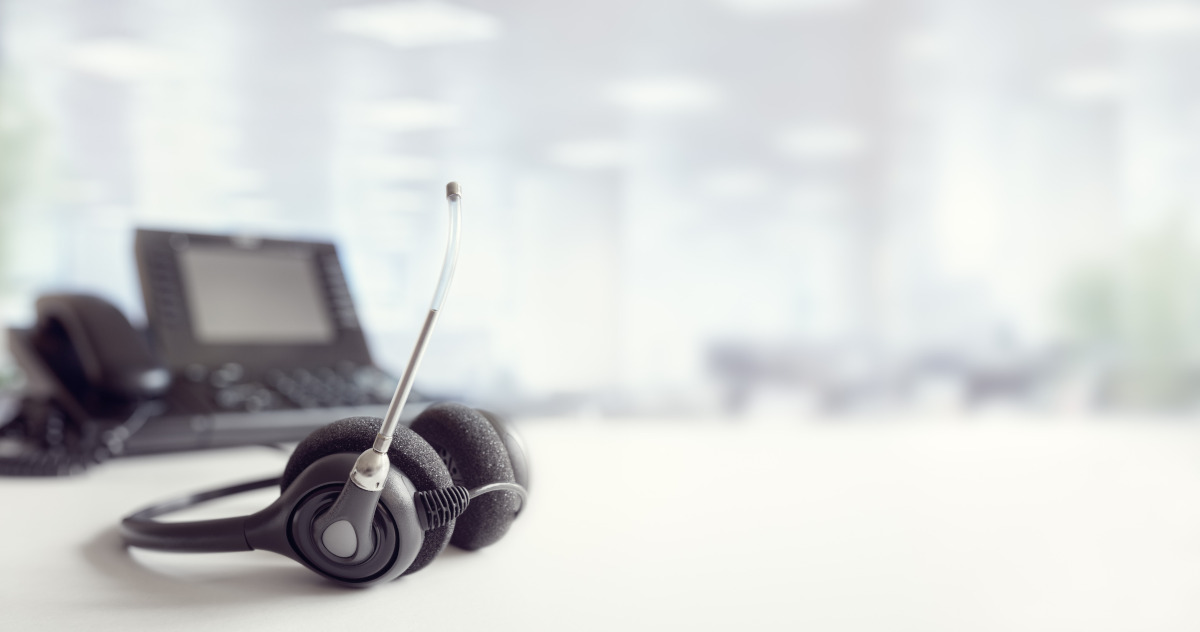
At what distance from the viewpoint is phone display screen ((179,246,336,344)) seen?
0.88m

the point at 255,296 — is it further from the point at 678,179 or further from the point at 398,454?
the point at 678,179

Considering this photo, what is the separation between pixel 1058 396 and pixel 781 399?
0.68 m

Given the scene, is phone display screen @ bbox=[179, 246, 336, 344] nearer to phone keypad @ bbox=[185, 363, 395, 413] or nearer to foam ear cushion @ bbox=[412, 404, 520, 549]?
phone keypad @ bbox=[185, 363, 395, 413]

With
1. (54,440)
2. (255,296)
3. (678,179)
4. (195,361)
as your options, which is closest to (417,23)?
(678,179)

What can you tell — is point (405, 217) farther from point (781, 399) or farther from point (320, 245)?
point (781, 399)

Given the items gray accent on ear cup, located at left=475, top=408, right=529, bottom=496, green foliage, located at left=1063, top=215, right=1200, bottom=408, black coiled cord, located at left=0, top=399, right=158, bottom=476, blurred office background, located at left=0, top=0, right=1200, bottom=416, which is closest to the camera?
gray accent on ear cup, located at left=475, top=408, right=529, bottom=496

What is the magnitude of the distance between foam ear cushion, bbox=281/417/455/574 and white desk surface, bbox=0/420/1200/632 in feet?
0.09

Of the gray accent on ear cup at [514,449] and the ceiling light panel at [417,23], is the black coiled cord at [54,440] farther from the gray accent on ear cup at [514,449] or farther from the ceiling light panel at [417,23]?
the ceiling light panel at [417,23]

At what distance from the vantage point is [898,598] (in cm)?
36

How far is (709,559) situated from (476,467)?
0.14 metres

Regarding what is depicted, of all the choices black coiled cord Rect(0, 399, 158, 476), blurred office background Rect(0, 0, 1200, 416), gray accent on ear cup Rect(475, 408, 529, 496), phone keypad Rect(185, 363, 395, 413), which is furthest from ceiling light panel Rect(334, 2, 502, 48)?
gray accent on ear cup Rect(475, 408, 529, 496)

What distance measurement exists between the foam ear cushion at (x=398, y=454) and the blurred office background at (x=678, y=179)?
1.17m

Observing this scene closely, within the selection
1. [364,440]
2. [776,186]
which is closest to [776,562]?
[364,440]

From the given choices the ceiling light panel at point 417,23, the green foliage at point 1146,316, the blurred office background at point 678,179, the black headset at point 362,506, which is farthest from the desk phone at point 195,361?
the green foliage at point 1146,316
